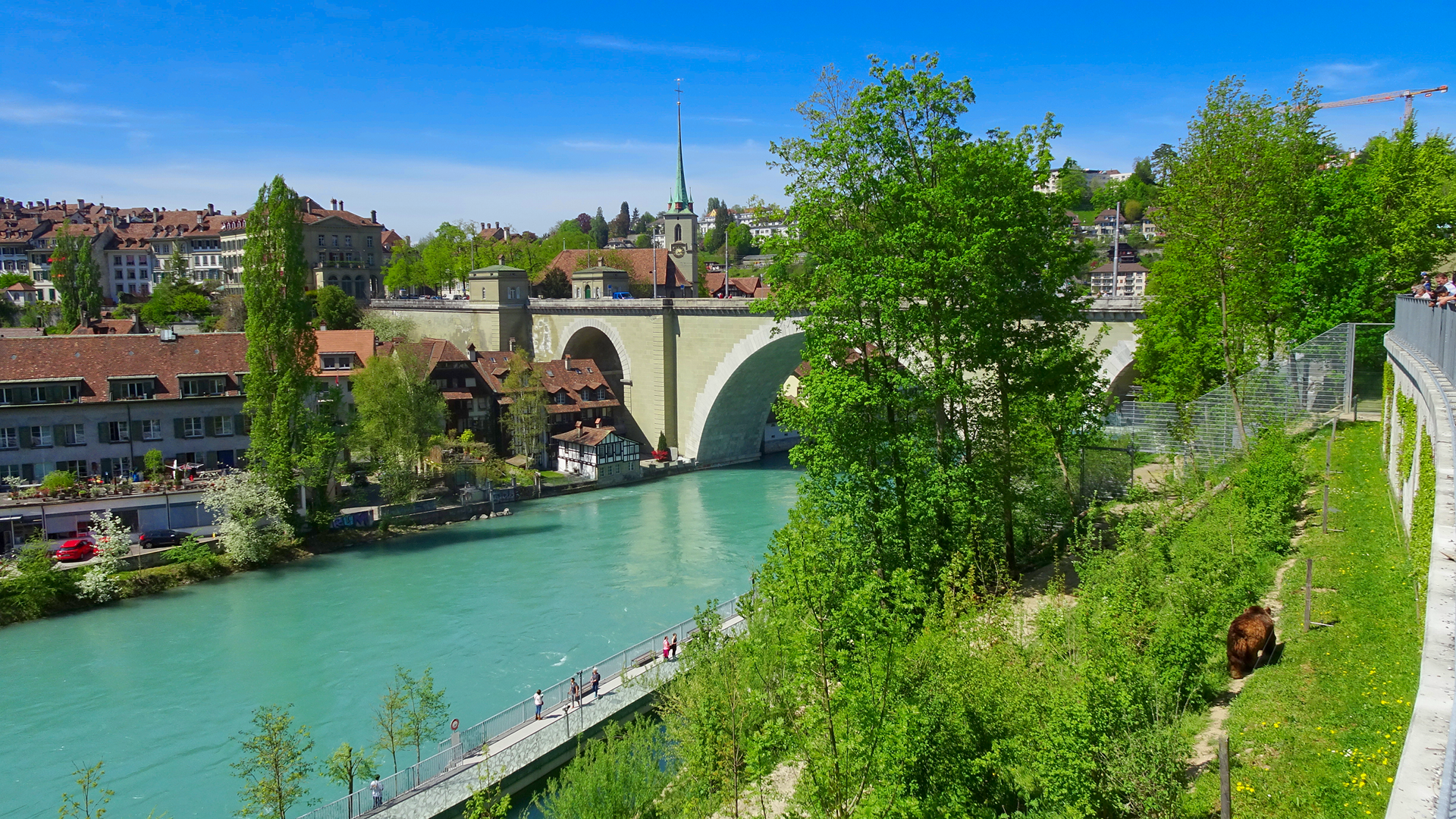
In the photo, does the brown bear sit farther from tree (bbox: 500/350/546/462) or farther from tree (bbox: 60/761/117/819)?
tree (bbox: 500/350/546/462)

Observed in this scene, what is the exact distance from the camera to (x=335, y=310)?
48844 millimetres

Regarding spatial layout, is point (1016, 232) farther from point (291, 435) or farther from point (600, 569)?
A: point (291, 435)

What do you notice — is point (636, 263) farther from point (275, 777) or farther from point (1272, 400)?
point (275, 777)

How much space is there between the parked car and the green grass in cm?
2248

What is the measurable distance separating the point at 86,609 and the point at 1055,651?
64.4ft

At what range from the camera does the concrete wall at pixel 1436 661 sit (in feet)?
14.5

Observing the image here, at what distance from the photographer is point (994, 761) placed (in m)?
7.14

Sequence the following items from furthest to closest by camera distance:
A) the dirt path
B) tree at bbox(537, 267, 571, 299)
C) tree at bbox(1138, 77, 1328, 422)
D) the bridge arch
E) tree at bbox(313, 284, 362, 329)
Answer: tree at bbox(537, 267, 571, 299)
tree at bbox(313, 284, 362, 329)
the bridge arch
tree at bbox(1138, 77, 1328, 422)
the dirt path

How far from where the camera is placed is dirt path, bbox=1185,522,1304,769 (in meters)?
7.34

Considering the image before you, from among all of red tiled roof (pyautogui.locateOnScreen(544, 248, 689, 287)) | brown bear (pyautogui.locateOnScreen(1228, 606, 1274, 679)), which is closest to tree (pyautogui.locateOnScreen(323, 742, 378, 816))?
brown bear (pyautogui.locateOnScreen(1228, 606, 1274, 679))

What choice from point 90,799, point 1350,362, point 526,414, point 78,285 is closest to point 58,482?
point 90,799

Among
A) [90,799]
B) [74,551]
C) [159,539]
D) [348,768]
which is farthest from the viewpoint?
[159,539]

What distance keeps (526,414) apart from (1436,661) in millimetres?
30275

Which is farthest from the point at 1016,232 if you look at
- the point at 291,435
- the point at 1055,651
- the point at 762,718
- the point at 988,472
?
the point at 291,435
